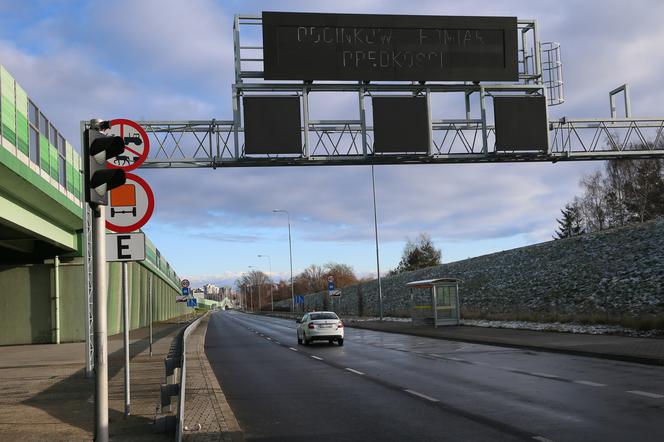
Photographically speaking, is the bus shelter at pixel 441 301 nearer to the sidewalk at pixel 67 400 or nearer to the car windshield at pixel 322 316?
the car windshield at pixel 322 316

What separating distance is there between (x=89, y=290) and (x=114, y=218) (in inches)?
289

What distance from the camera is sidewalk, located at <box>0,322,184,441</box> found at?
26.8ft

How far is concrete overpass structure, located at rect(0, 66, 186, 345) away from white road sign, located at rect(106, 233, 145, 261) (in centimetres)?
789

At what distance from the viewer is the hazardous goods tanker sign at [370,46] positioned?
16828 mm

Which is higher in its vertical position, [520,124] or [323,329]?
[520,124]

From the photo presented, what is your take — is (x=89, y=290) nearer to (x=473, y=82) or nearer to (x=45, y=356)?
(x=45, y=356)

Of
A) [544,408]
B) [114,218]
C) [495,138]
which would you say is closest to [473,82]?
[495,138]

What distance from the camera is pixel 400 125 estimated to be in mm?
17703

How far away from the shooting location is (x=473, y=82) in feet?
60.2

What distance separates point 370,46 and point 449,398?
1021 cm

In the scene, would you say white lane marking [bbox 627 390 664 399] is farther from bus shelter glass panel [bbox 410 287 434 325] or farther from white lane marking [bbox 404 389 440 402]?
bus shelter glass panel [bbox 410 287 434 325]

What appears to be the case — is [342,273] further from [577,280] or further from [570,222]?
[577,280]

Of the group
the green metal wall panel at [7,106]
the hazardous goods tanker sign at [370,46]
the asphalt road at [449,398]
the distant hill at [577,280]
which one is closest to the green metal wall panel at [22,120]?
the green metal wall panel at [7,106]

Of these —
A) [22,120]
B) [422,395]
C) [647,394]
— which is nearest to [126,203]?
[422,395]
